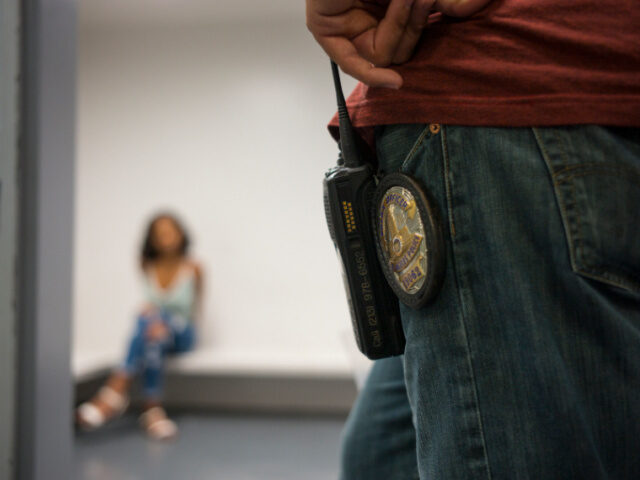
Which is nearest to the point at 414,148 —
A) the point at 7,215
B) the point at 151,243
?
the point at 7,215

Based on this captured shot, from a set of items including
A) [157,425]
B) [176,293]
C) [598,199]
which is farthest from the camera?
[176,293]

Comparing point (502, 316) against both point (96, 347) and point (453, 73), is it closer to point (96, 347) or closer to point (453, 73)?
point (453, 73)

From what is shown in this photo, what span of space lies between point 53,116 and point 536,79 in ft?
3.39

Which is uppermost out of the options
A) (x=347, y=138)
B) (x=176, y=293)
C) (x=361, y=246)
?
(x=347, y=138)

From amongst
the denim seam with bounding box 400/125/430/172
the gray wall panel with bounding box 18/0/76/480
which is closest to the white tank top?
the gray wall panel with bounding box 18/0/76/480

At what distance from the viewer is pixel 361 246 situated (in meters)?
0.54

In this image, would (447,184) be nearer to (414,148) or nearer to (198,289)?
(414,148)

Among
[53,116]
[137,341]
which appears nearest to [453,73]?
[53,116]

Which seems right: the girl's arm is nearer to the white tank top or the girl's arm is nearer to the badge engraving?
the white tank top

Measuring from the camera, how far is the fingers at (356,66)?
485 mm

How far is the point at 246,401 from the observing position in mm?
3311

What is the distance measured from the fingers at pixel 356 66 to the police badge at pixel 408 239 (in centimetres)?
9

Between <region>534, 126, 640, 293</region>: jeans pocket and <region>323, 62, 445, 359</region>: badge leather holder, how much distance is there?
13 cm

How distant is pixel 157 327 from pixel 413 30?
2869 mm
